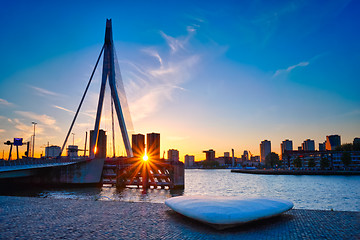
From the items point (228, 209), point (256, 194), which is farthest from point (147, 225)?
point (256, 194)

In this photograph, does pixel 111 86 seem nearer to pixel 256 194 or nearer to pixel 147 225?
pixel 256 194

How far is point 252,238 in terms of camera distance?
841cm

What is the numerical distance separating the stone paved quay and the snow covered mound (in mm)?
324

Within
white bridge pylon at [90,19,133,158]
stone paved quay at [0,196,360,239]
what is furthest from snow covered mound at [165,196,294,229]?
white bridge pylon at [90,19,133,158]

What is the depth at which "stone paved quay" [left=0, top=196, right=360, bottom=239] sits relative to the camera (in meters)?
8.78

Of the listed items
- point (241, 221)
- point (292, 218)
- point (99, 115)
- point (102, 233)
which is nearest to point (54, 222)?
point (102, 233)

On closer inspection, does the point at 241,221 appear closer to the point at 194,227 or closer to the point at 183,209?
the point at 194,227

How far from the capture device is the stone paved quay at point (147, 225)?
878 centimetres

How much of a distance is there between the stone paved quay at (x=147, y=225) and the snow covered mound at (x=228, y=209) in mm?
324

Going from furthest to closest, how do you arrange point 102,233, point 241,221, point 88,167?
point 88,167
point 241,221
point 102,233

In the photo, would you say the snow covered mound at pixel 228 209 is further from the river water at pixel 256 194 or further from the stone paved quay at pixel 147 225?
the river water at pixel 256 194

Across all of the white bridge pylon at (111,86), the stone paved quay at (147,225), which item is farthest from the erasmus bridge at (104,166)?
the stone paved quay at (147,225)

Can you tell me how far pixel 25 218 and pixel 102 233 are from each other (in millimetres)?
4873

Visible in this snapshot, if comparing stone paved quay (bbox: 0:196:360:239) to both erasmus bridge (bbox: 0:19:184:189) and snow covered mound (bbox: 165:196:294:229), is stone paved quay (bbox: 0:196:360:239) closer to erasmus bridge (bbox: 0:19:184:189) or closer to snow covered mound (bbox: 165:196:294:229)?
snow covered mound (bbox: 165:196:294:229)
